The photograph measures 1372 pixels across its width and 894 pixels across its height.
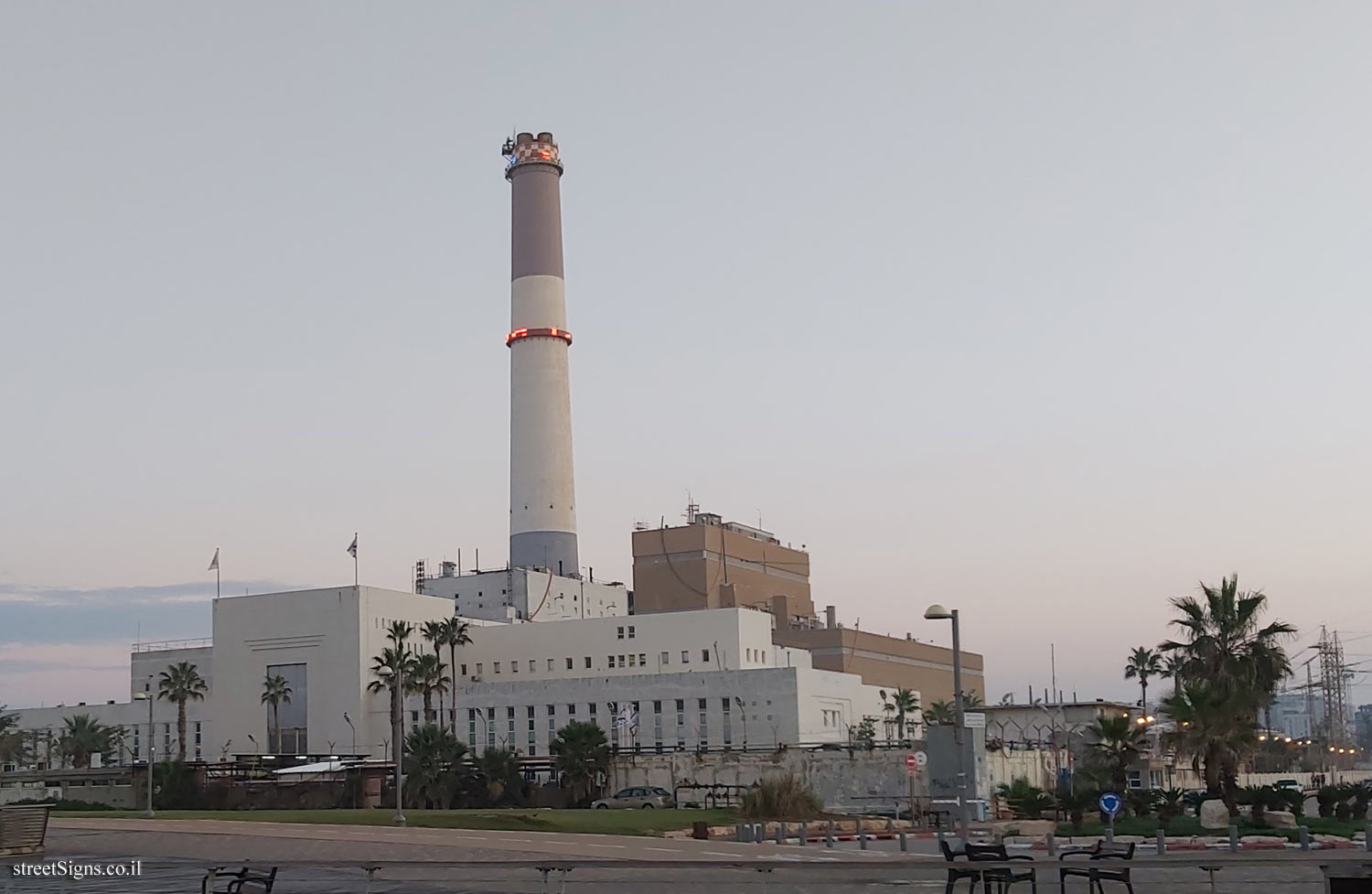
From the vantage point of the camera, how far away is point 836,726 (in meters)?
105

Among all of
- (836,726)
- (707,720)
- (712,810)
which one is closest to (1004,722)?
(836,726)

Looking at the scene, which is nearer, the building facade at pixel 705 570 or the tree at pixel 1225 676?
the tree at pixel 1225 676

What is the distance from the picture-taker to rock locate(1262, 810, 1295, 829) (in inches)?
1811

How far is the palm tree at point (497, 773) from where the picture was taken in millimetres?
80875

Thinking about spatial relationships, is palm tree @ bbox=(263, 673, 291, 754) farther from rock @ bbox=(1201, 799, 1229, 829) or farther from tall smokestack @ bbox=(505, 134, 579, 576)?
rock @ bbox=(1201, 799, 1229, 829)

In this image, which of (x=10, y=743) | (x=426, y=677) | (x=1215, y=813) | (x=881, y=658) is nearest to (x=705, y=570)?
(x=881, y=658)

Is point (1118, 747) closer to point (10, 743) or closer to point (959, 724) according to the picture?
point (959, 724)

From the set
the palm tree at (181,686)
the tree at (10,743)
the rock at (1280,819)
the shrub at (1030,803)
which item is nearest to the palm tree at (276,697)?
the palm tree at (181,686)

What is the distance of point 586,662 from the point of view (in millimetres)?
112812

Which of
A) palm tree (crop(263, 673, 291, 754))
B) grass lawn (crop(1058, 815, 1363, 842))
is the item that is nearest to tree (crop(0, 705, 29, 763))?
palm tree (crop(263, 673, 291, 754))

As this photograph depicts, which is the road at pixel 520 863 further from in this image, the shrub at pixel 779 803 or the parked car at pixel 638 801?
the parked car at pixel 638 801

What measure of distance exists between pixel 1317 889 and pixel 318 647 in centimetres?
9668

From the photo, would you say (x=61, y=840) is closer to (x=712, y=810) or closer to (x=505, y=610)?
(x=712, y=810)

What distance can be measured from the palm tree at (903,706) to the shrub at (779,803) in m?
51.4
